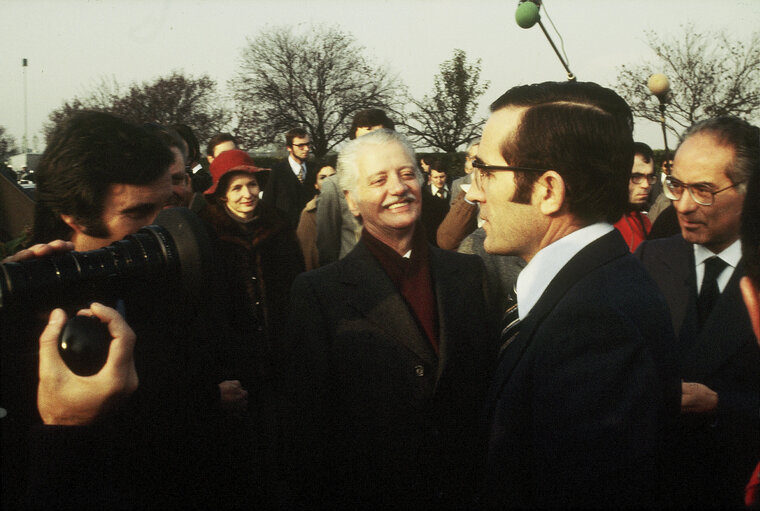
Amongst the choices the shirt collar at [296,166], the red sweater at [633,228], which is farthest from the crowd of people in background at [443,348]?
the shirt collar at [296,166]

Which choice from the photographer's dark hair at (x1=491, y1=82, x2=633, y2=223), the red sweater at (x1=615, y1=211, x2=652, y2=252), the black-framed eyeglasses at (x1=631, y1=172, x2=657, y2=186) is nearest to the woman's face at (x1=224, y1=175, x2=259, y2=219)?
the red sweater at (x1=615, y1=211, x2=652, y2=252)

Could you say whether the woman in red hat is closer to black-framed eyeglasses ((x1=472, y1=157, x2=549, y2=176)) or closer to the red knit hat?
the red knit hat

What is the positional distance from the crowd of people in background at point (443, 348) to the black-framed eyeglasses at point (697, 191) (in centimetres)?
2

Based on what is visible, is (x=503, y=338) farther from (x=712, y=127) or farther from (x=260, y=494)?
(x=260, y=494)

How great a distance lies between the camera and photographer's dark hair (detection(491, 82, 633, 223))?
1.62 m

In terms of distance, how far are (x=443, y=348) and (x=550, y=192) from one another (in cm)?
84

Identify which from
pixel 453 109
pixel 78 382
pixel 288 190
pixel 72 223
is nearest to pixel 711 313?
pixel 78 382

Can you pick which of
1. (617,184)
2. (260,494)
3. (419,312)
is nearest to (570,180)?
(617,184)

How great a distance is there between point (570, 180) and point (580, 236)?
0.15 metres

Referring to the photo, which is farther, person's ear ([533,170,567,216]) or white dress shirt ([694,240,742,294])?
white dress shirt ([694,240,742,294])

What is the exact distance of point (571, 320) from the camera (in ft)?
4.50

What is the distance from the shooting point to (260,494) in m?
2.99

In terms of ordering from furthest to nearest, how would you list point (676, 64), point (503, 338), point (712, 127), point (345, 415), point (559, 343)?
1. point (676, 64)
2. point (712, 127)
3. point (345, 415)
4. point (503, 338)
5. point (559, 343)

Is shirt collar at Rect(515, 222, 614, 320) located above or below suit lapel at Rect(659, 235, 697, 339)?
above
